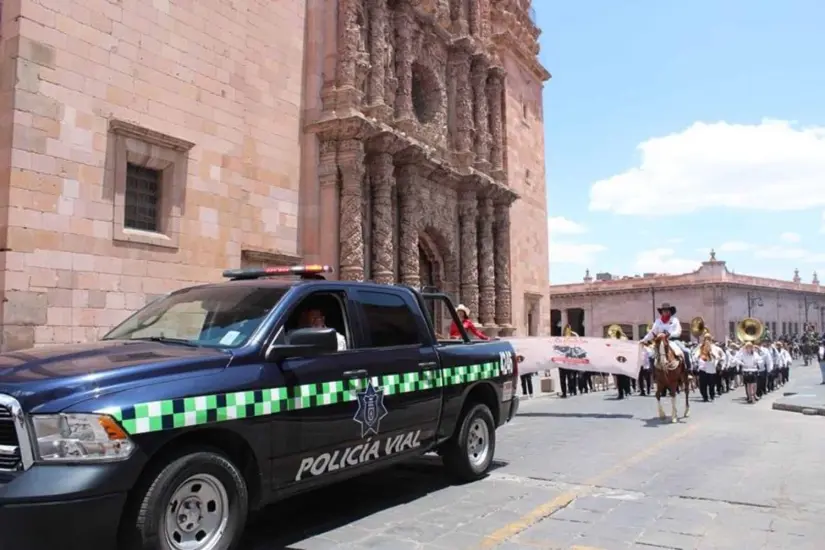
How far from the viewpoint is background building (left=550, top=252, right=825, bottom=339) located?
186 ft

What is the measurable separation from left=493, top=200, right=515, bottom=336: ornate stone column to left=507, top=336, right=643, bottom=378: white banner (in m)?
8.79

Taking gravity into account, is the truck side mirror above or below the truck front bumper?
above

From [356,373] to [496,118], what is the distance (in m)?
22.5

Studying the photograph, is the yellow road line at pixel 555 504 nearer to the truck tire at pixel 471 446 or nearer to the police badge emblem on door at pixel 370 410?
the truck tire at pixel 471 446

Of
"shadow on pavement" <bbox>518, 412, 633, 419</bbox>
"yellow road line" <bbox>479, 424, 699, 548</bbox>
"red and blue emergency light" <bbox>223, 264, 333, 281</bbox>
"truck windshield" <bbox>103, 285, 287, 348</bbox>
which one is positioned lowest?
"shadow on pavement" <bbox>518, 412, 633, 419</bbox>

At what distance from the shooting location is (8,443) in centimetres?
361

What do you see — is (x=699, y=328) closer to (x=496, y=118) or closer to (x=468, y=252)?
(x=468, y=252)

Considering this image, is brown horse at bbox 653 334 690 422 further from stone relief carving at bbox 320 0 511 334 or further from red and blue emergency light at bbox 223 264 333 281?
red and blue emergency light at bbox 223 264 333 281

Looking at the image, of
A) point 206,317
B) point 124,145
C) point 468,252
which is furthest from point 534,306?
point 206,317

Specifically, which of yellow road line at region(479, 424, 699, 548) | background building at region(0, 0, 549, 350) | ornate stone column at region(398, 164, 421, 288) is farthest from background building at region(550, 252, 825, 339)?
yellow road line at region(479, 424, 699, 548)

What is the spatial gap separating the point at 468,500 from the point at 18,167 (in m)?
8.49

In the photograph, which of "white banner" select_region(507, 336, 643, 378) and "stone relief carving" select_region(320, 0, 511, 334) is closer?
"white banner" select_region(507, 336, 643, 378)

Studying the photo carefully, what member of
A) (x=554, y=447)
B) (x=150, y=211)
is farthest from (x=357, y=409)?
(x=150, y=211)

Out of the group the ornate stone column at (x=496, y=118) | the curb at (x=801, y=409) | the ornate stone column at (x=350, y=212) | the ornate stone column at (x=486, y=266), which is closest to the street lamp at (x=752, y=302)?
the ornate stone column at (x=496, y=118)
